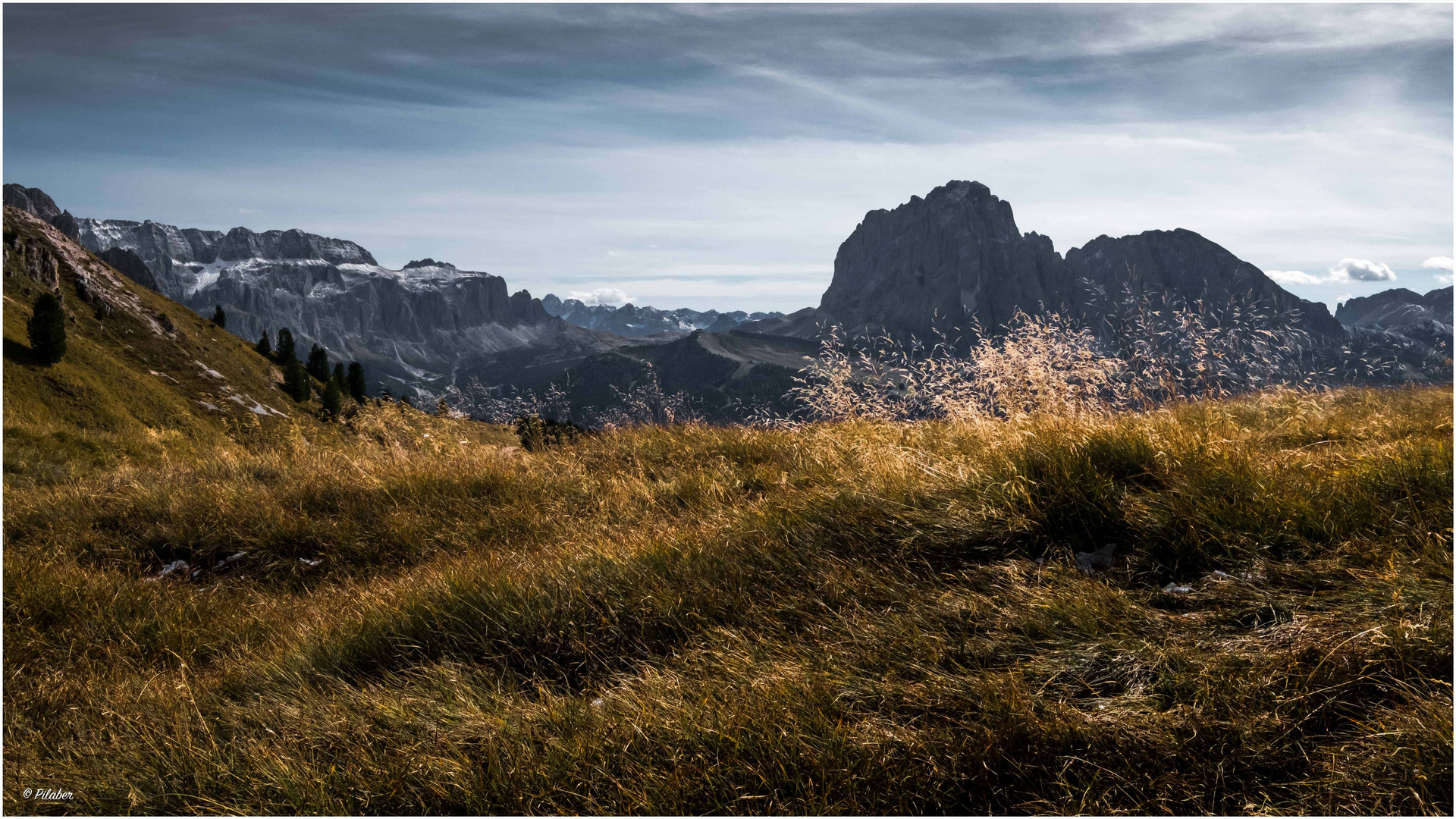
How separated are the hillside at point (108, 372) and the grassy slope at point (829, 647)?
8302 millimetres

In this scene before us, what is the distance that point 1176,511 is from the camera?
3633 mm

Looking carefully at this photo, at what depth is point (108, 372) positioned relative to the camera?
166 feet

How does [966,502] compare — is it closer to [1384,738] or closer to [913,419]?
[1384,738]

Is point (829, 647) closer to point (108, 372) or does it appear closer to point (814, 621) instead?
point (814, 621)

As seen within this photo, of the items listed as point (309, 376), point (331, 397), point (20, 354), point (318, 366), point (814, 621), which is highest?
point (20, 354)

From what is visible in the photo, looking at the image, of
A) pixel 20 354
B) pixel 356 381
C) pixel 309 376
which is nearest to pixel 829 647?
A: pixel 20 354

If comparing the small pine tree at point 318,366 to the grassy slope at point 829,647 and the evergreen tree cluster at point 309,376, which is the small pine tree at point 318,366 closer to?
the evergreen tree cluster at point 309,376

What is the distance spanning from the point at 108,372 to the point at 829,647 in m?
66.9

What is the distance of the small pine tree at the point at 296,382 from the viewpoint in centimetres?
8994

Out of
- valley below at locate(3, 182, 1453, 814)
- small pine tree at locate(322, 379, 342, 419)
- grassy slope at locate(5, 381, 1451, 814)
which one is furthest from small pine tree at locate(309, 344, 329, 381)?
grassy slope at locate(5, 381, 1451, 814)

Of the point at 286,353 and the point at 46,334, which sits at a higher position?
the point at 46,334

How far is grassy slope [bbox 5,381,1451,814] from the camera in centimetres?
234

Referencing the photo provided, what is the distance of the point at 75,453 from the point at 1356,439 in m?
20.2

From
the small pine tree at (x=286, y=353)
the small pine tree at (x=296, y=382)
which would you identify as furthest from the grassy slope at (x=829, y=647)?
the small pine tree at (x=286, y=353)
